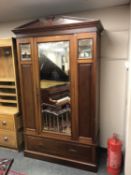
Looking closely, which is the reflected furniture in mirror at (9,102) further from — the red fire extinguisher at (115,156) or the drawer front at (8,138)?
the red fire extinguisher at (115,156)

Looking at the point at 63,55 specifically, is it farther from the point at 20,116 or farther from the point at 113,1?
the point at 20,116

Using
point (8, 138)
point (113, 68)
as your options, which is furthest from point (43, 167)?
point (113, 68)

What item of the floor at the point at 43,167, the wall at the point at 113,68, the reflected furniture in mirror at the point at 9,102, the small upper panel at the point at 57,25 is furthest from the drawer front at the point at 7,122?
the wall at the point at 113,68


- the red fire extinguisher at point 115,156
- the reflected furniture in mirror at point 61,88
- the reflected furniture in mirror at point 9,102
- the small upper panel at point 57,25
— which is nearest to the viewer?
the small upper panel at point 57,25

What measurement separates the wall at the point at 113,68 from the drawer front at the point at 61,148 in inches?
21.6

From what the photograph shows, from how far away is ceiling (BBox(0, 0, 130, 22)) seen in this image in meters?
2.01

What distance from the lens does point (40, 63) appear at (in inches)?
87.4

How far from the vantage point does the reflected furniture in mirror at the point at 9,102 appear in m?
2.59

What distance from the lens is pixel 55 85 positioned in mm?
2291

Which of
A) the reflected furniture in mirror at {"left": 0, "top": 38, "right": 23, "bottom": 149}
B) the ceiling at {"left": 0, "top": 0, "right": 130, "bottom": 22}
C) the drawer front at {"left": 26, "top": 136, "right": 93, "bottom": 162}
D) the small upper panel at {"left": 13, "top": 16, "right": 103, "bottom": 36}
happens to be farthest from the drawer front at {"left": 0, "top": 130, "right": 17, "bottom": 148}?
the ceiling at {"left": 0, "top": 0, "right": 130, "bottom": 22}

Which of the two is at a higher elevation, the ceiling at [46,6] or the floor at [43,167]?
the ceiling at [46,6]

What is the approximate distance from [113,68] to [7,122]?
1942mm

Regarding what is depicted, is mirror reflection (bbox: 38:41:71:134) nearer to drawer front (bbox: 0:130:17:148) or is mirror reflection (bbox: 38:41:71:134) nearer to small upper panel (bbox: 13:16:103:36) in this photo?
small upper panel (bbox: 13:16:103:36)

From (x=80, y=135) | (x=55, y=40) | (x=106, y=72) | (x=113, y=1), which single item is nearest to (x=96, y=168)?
(x=80, y=135)
